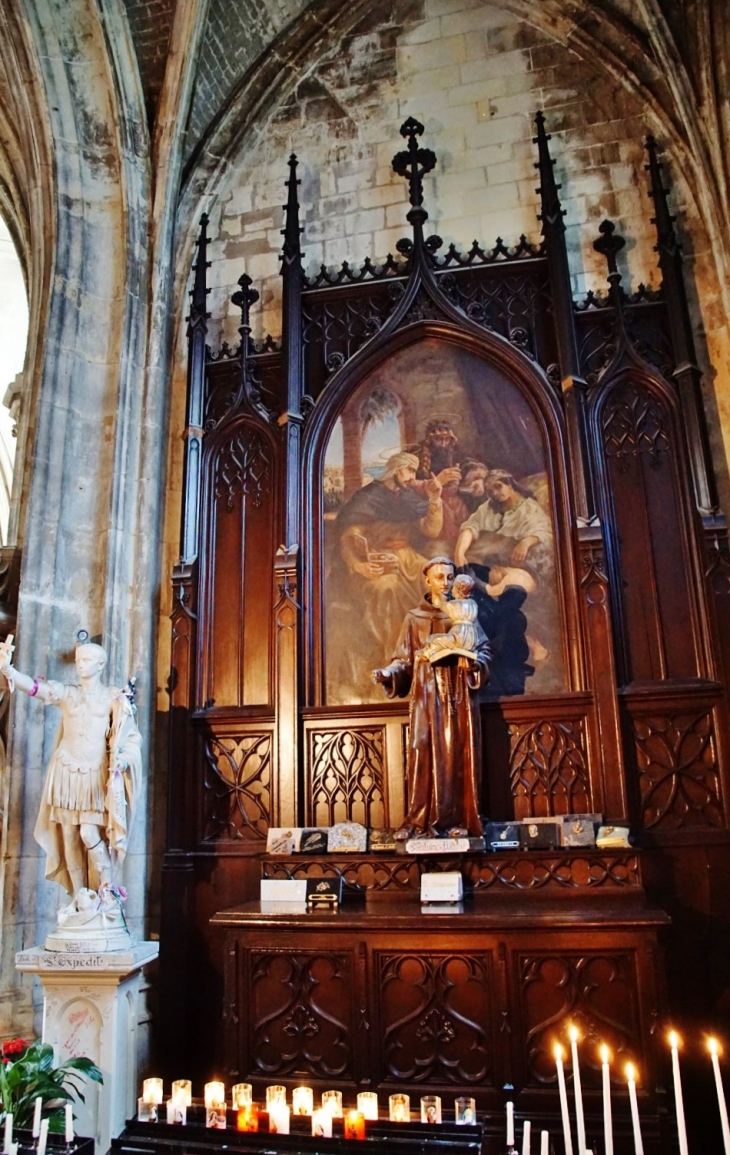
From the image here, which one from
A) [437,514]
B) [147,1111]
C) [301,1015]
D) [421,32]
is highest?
[421,32]

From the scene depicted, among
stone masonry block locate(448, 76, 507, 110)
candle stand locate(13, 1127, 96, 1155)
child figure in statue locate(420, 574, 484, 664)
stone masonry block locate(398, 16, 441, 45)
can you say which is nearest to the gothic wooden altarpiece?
child figure in statue locate(420, 574, 484, 664)

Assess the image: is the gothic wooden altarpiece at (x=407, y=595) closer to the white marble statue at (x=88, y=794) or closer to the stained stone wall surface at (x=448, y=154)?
the stained stone wall surface at (x=448, y=154)

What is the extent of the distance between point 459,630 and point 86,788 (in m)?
2.66

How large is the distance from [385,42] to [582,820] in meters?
7.54

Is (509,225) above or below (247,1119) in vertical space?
above

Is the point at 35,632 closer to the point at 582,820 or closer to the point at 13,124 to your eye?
the point at 582,820

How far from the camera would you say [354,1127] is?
111 inches

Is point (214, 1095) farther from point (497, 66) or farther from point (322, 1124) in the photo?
point (497, 66)

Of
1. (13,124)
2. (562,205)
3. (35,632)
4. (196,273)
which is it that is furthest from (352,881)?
(13,124)

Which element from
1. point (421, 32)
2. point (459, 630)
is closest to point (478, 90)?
point (421, 32)

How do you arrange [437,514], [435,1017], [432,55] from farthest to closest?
[432,55] → [437,514] → [435,1017]

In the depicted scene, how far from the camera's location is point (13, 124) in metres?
8.47

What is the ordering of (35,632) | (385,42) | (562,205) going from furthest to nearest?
1. (385,42)
2. (562,205)
3. (35,632)

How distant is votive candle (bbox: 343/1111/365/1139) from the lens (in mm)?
2812
